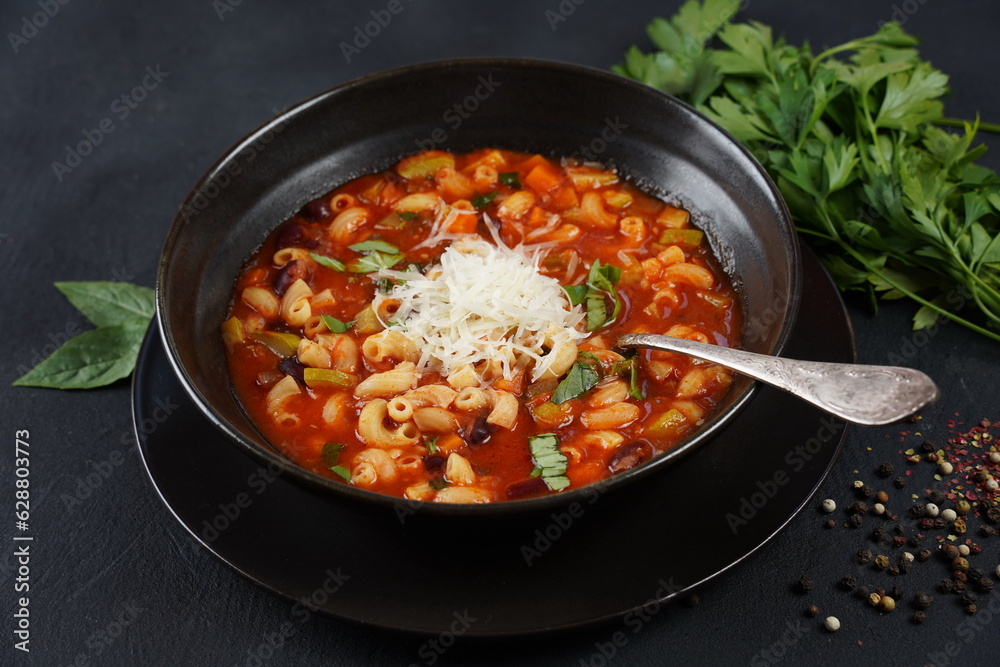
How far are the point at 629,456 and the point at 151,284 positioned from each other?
3.07 metres

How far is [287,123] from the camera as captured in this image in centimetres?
512

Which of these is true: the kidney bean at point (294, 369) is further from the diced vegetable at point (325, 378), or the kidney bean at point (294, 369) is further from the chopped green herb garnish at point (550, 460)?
the chopped green herb garnish at point (550, 460)

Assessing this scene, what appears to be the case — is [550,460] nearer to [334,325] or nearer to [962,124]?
[334,325]

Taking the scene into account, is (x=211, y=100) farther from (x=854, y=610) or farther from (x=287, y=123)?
(x=854, y=610)

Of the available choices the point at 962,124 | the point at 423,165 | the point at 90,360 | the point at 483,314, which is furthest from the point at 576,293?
the point at 962,124

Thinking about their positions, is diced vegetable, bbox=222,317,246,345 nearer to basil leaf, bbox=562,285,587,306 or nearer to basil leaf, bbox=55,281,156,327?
basil leaf, bbox=55,281,156,327

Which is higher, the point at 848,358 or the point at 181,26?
the point at 181,26

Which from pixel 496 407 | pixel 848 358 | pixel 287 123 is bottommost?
pixel 848 358

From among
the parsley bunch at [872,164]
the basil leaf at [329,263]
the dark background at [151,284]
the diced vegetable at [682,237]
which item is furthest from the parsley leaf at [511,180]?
the dark background at [151,284]

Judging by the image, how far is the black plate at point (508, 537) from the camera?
373 centimetres

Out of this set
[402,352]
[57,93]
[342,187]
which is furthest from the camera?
[57,93]

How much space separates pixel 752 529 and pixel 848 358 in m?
1.08

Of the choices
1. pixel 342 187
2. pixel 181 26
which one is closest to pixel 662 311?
pixel 342 187

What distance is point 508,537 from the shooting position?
12.7 feet
